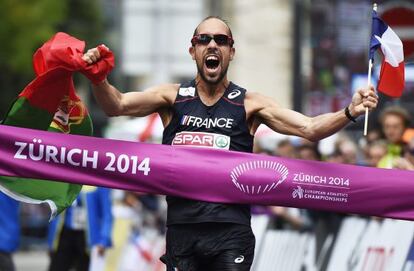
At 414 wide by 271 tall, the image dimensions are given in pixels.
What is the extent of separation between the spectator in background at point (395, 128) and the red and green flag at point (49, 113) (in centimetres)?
435

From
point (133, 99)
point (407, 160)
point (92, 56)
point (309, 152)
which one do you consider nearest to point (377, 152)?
point (407, 160)

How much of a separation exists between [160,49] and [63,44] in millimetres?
53646

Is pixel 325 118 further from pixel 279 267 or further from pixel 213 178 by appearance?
pixel 279 267

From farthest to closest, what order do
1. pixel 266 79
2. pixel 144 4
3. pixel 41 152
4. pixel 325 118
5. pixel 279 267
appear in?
pixel 144 4, pixel 266 79, pixel 279 267, pixel 41 152, pixel 325 118

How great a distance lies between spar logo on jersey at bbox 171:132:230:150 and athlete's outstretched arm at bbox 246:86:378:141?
24cm

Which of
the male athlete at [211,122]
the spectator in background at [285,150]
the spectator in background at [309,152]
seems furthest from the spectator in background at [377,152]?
the male athlete at [211,122]

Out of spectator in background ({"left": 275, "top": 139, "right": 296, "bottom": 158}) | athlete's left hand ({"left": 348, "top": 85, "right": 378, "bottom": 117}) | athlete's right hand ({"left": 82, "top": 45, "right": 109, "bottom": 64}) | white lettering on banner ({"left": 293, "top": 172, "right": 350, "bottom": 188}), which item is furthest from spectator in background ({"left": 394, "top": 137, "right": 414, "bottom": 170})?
athlete's right hand ({"left": 82, "top": 45, "right": 109, "bottom": 64})

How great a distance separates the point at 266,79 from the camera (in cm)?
4369

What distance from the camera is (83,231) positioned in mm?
14703

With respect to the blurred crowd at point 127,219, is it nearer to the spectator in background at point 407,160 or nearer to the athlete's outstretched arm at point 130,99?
the spectator in background at point 407,160

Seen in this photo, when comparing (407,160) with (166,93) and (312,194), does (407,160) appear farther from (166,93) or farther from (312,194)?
(166,93)

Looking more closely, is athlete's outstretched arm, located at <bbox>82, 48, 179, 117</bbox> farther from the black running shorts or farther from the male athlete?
the black running shorts

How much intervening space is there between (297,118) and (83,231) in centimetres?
626

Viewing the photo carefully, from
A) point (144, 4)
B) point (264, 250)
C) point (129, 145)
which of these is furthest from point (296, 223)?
point (144, 4)
